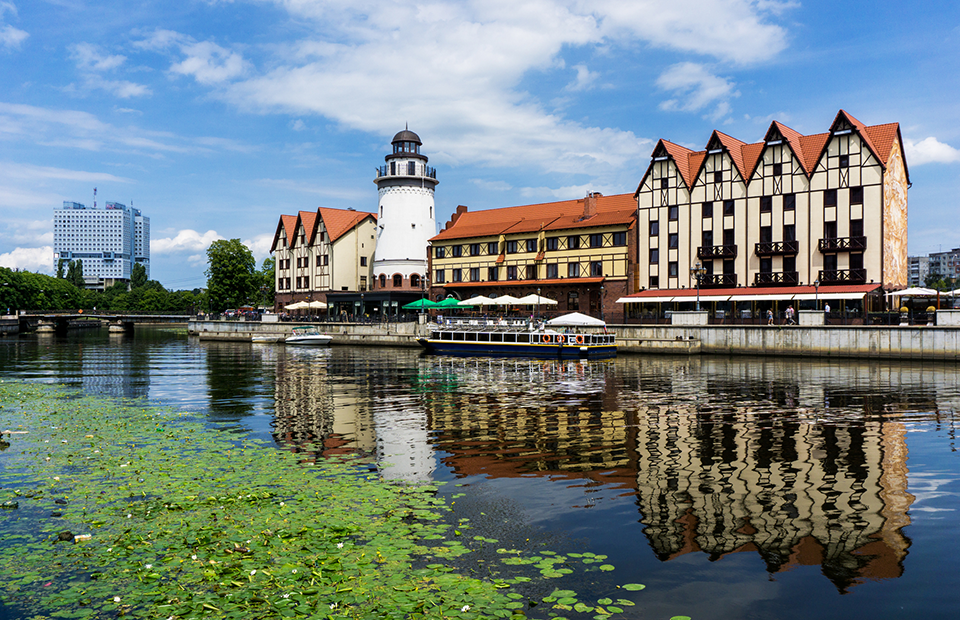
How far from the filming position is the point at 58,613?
7035 mm

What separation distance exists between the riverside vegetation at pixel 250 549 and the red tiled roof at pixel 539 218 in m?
58.9

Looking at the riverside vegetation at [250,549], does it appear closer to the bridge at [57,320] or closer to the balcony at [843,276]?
the balcony at [843,276]

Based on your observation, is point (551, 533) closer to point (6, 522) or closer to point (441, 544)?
point (441, 544)

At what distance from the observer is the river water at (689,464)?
8.36 m

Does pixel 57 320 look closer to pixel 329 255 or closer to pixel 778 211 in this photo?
pixel 329 255

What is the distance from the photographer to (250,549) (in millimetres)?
8766

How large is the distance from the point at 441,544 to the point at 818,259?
186 ft

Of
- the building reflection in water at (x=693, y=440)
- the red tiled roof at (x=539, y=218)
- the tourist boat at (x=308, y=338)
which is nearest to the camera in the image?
the building reflection in water at (x=693, y=440)

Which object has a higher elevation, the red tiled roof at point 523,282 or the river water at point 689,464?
the red tiled roof at point 523,282

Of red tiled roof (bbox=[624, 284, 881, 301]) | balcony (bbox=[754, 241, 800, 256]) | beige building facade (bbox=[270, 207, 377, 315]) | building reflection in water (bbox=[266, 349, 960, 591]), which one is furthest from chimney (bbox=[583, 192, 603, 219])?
building reflection in water (bbox=[266, 349, 960, 591])

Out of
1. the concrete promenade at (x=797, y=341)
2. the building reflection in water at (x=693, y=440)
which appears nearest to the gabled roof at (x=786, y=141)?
the concrete promenade at (x=797, y=341)

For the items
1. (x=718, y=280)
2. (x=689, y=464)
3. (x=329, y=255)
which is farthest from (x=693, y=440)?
(x=329, y=255)

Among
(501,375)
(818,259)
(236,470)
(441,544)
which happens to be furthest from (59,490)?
(818,259)

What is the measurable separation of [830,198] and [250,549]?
5978cm
